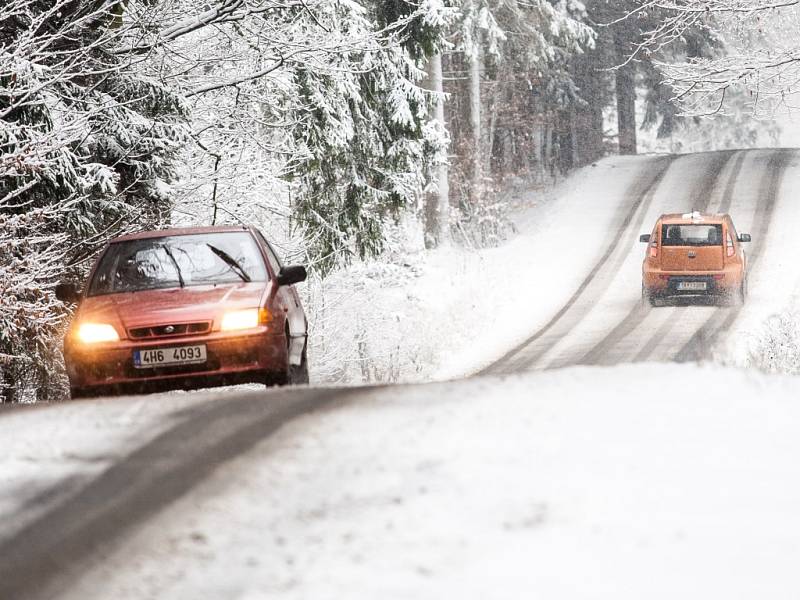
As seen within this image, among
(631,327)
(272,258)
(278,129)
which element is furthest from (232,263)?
(631,327)

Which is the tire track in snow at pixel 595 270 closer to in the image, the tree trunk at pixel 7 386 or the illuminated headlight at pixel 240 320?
the tree trunk at pixel 7 386

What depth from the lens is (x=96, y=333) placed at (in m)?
9.29

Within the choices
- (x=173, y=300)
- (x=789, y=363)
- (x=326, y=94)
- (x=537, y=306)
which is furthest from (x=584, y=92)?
(x=173, y=300)

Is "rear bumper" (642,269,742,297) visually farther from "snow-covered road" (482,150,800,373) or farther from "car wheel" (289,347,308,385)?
"car wheel" (289,347,308,385)

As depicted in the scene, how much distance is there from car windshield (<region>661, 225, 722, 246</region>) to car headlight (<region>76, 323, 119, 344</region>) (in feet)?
45.8

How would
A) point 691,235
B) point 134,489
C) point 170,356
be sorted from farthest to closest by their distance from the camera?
point 691,235 → point 170,356 → point 134,489

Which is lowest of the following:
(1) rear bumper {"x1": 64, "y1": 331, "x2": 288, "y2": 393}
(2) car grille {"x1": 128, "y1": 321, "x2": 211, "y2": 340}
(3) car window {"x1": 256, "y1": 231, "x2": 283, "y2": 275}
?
(1) rear bumper {"x1": 64, "y1": 331, "x2": 288, "y2": 393}

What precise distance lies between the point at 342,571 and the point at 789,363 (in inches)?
477

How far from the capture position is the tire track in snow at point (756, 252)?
1780cm

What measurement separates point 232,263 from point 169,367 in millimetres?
1422

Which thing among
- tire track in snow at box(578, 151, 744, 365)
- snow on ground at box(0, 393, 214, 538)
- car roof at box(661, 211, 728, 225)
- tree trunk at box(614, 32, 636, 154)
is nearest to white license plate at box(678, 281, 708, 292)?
tire track in snow at box(578, 151, 744, 365)

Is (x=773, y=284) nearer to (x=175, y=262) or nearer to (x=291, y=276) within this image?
(x=291, y=276)

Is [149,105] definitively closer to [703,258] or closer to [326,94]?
[326,94]

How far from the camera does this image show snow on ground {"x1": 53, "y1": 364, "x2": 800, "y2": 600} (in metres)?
4.14
